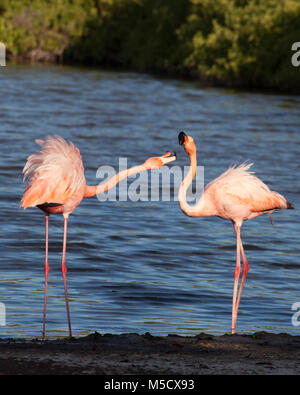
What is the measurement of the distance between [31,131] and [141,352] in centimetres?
1656

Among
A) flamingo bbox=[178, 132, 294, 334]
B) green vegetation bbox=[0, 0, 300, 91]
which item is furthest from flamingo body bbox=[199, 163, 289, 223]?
green vegetation bbox=[0, 0, 300, 91]

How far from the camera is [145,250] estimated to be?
10.8m

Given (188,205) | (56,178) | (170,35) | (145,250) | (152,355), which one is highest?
(170,35)

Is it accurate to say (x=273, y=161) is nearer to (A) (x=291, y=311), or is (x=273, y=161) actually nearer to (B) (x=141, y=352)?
(A) (x=291, y=311)

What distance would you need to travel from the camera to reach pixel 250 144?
21891 millimetres

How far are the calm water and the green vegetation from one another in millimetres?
17321

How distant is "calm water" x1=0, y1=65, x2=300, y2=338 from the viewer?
26.2ft

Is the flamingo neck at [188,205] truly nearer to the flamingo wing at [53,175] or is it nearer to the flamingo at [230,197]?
the flamingo at [230,197]

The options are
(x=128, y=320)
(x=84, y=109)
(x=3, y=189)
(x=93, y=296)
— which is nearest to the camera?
(x=128, y=320)

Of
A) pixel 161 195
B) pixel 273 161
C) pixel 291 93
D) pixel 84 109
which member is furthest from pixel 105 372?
pixel 291 93

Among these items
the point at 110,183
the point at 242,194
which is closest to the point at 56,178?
the point at 110,183

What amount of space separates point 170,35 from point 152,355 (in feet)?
167

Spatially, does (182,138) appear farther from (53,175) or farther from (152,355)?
(152,355)

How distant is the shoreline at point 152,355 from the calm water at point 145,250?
3.40 feet
